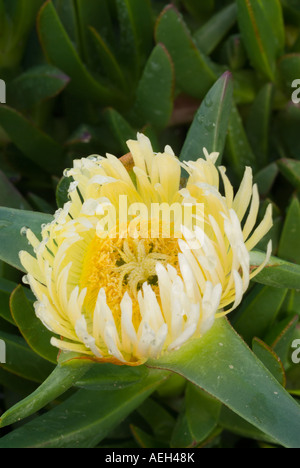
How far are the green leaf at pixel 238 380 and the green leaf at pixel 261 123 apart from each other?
52cm

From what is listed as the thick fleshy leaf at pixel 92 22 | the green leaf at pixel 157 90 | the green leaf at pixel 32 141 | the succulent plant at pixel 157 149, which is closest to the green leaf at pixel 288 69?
the succulent plant at pixel 157 149

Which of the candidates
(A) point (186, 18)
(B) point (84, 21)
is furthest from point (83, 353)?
(A) point (186, 18)

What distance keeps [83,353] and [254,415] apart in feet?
0.71

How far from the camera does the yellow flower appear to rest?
73 centimetres

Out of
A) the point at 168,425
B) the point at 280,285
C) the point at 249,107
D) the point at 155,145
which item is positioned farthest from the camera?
the point at 249,107

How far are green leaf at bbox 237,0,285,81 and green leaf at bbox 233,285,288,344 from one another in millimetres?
455

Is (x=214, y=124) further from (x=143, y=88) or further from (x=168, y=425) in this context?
(x=168, y=425)

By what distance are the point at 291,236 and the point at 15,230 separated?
1.42ft

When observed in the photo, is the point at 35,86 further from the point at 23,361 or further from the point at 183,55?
the point at 23,361

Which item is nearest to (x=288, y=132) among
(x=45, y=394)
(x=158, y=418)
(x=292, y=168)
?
(x=292, y=168)

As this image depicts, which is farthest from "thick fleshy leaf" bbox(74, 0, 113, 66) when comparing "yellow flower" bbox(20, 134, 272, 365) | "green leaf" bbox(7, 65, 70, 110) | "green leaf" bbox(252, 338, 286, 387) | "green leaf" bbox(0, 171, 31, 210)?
"green leaf" bbox(252, 338, 286, 387)

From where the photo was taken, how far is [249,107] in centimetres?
129

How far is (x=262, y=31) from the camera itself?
114 centimetres

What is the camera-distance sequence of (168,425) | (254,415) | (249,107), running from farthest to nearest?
1. (249,107)
2. (168,425)
3. (254,415)
